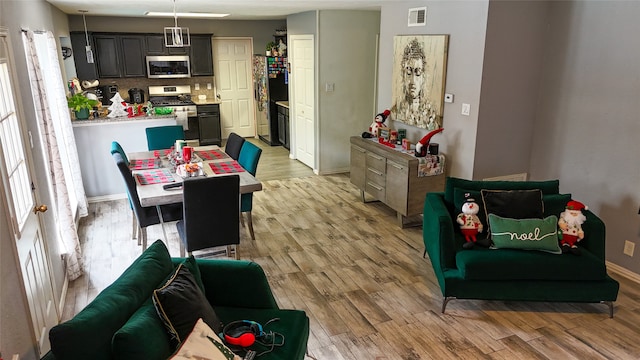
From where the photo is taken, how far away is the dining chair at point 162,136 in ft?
17.1

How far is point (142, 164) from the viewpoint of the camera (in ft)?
14.4

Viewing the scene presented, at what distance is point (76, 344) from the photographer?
165cm

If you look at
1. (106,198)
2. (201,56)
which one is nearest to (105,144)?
(106,198)

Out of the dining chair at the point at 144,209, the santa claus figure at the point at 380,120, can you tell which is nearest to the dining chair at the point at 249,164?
the dining chair at the point at 144,209

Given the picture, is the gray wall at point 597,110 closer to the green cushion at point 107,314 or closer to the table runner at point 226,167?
the table runner at point 226,167

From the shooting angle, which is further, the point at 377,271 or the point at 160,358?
the point at 377,271

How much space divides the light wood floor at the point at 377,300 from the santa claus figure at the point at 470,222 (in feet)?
1.68

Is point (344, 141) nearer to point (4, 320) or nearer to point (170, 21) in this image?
point (170, 21)

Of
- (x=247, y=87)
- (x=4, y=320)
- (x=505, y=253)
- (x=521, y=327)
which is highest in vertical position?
(x=247, y=87)

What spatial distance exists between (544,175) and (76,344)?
165 inches

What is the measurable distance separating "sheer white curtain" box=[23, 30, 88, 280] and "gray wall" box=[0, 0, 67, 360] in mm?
177

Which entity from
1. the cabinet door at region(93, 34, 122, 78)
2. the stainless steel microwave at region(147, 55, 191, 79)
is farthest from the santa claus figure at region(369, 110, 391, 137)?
the cabinet door at region(93, 34, 122, 78)

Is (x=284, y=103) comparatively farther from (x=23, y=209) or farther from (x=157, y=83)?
(x=23, y=209)

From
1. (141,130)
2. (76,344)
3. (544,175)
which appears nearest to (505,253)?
(544,175)
